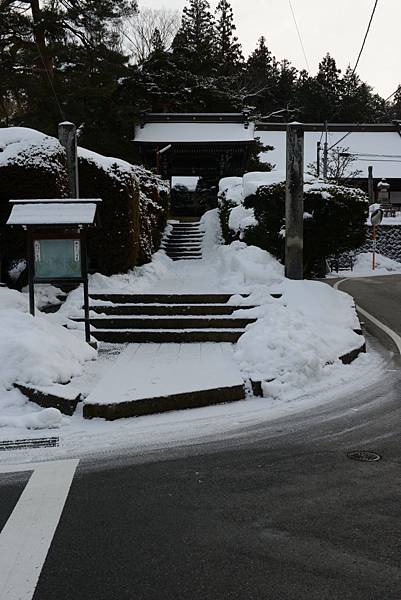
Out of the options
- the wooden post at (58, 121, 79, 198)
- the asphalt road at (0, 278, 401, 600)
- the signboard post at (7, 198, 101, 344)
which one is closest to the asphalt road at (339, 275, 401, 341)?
the signboard post at (7, 198, 101, 344)

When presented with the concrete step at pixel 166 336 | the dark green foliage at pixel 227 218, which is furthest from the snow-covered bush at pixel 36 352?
the dark green foliage at pixel 227 218

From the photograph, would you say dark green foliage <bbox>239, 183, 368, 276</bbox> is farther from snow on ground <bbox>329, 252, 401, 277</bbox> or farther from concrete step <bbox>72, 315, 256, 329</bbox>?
snow on ground <bbox>329, 252, 401, 277</bbox>

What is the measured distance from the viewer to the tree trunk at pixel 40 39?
1992cm

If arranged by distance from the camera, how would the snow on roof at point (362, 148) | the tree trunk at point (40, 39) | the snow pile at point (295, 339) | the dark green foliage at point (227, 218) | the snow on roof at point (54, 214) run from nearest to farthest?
1. the snow pile at point (295, 339)
2. the snow on roof at point (54, 214)
3. the dark green foliage at point (227, 218)
4. the tree trunk at point (40, 39)
5. the snow on roof at point (362, 148)

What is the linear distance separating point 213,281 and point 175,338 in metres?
3.34

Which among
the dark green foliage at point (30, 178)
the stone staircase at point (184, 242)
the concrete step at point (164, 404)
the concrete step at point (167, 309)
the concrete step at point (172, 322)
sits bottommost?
the concrete step at point (164, 404)

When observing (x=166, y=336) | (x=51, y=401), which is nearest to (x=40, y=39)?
(x=166, y=336)

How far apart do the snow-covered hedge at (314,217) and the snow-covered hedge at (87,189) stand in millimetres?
2530

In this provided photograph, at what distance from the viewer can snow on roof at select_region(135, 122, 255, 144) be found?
88.0 ft

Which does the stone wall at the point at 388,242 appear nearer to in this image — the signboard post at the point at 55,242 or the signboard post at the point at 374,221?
the signboard post at the point at 374,221

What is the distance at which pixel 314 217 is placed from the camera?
10.8 m

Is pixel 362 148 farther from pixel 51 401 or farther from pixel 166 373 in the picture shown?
pixel 51 401

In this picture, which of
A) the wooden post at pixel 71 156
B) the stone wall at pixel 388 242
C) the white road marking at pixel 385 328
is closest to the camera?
the white road marking at pixel 385 328

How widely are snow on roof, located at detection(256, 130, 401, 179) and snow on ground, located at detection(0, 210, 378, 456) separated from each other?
1000 inches
